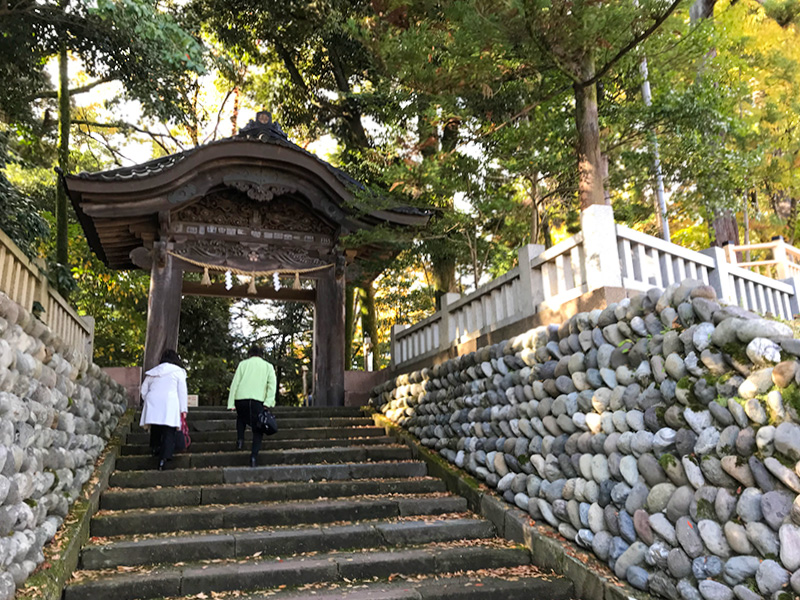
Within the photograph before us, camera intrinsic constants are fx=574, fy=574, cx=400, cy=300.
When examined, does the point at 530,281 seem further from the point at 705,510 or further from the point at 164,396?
the point at 164,396

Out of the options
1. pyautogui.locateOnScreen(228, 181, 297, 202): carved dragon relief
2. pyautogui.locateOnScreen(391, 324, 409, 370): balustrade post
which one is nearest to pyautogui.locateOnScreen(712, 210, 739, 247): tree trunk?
pyautogui.locateOnScreen(391, 324, 409, 370): balustrade post

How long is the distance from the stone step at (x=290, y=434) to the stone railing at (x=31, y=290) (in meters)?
1.56

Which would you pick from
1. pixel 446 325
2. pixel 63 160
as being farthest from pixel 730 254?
pixel 63 160

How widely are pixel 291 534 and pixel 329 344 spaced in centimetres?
569

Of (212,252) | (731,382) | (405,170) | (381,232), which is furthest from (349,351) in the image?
(731,382)

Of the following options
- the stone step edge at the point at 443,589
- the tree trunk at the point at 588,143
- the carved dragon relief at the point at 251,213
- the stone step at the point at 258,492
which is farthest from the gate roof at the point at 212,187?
the stone step edge at the point at 443,589

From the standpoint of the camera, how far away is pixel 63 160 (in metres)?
13.4

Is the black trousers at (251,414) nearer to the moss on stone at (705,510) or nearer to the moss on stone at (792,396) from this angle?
the moss on stone at (705,510)

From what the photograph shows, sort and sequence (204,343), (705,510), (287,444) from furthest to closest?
(204,343) → (287,444) → (705,510)

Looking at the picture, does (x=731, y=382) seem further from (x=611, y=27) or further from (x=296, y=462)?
(x=296, y=462)

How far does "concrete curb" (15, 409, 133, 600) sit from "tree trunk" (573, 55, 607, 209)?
6.00 metres

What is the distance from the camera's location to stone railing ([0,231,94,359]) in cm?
459

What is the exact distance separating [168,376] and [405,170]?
156 inches

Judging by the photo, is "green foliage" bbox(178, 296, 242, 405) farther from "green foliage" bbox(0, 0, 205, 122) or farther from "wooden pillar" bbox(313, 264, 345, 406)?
"green foliage" bbox(0, 0, 205, 122)
